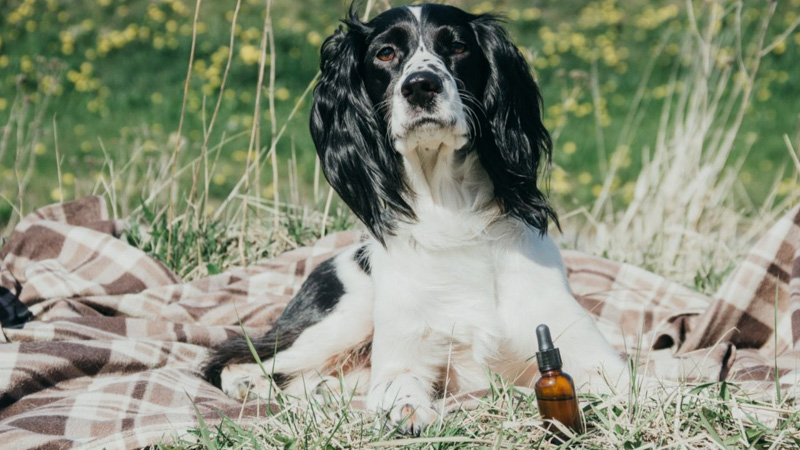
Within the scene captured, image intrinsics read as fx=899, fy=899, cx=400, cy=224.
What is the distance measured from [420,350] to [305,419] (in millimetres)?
567

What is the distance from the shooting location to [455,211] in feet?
8.30

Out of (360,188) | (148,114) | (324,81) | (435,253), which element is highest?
(324,81)

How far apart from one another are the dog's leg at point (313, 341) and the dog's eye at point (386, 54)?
72 cm

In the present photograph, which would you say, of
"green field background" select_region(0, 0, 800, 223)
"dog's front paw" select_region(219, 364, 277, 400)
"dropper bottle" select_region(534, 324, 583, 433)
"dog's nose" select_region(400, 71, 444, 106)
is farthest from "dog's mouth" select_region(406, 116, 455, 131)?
"green field background" select_region(0, 0, 800, 223)

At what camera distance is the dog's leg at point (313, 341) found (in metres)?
2.84

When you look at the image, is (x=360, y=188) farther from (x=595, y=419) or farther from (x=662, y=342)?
(x=662, y=342)

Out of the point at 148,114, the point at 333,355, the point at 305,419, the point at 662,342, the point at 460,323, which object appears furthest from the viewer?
the point at 148,114

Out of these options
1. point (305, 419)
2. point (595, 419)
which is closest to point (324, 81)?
point (305, 419)

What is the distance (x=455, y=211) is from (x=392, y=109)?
36cm

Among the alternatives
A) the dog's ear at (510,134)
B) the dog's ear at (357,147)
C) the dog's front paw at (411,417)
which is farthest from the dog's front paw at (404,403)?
the dog's ear at (510,134)

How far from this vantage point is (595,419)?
6.70 ft

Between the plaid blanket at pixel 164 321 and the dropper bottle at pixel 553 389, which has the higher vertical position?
the dropper bottle at pixel 553 389

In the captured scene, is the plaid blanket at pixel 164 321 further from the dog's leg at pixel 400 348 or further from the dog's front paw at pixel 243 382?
the dog's leg at pixel 400 348

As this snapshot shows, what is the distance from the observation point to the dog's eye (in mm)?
2479
